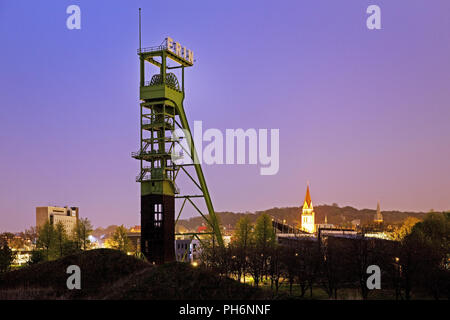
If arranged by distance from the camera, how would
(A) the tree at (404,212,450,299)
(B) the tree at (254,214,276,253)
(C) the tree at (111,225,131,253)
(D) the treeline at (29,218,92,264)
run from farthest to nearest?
(C) the tree at (111,225,131,253), (B) the tree at (254,214,276,253), (D) the treeline at (29,218,92,264), (A) the tree at (404,212,450,299)

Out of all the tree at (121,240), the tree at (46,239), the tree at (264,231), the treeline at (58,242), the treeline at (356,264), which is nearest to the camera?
the treeline at (356,264)

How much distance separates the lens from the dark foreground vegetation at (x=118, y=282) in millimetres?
35594

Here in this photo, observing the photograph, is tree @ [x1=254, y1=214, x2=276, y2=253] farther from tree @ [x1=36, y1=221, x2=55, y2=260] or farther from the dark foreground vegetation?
the dark foreground vegetation

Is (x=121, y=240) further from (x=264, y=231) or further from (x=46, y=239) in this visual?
(x=264, y=231)

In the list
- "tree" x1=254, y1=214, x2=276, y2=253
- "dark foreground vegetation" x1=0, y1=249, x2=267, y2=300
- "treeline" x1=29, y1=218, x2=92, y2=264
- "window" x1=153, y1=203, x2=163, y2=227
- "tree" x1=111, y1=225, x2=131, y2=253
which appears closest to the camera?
"dark foreground vegetation" x1=0, y1=249, x2=267, y2=300

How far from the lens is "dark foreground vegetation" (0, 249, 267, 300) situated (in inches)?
1401

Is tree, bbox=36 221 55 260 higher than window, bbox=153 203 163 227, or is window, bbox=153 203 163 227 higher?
window, bbox=153 203 163 227

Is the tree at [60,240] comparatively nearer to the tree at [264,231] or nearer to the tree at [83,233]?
the tree at [83,233]

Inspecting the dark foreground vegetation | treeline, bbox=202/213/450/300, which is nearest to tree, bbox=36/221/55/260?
treeline, bbox=202/213/450/300

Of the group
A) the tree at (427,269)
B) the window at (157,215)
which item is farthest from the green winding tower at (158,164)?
the tree at (427,269)

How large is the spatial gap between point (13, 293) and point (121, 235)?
49802mm

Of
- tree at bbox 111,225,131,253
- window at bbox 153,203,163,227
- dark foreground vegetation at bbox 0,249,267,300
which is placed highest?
window at bbox 153,203,163,227

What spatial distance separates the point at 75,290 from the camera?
Result: 1658 inches
